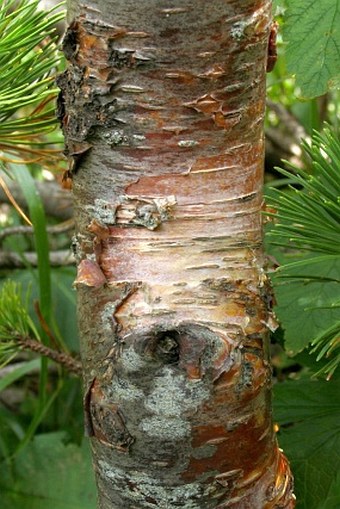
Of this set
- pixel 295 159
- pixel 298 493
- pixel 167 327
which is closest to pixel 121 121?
pixel 167 327

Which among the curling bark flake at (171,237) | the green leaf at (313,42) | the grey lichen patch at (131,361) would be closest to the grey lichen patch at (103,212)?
the curling bark flake at (171,237)

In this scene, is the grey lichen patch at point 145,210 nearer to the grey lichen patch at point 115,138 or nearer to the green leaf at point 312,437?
the grey lichen patch at point 115,138

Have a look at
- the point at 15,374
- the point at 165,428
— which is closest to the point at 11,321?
the point at 15,374

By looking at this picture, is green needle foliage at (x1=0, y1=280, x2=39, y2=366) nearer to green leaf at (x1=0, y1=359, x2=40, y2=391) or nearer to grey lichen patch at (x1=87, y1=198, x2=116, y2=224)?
green leaf at (x1=0, y1=359, x2=40, y2=391)

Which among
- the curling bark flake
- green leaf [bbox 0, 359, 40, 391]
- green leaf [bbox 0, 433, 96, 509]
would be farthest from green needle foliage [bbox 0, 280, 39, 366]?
the curling bark flake

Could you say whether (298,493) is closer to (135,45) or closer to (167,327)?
(167,327)

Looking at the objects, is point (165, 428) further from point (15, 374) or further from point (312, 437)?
point (15, 374)
